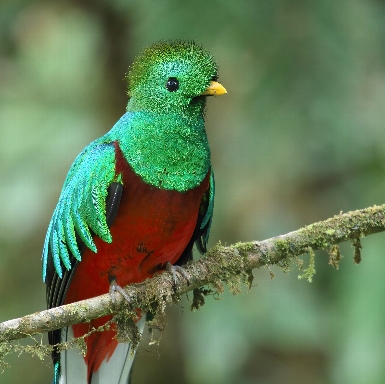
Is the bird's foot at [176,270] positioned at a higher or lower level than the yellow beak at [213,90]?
lower

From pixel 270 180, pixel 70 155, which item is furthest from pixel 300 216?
pixel 70 155

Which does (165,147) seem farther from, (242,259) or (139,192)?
(242,259)

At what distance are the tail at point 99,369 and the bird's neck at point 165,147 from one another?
89cm

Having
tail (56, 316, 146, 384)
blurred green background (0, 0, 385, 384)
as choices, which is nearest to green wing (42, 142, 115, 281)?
tail (56, 316, 146, 384)

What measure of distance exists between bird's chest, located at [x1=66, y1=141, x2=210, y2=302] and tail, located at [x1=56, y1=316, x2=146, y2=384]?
0.38 meters

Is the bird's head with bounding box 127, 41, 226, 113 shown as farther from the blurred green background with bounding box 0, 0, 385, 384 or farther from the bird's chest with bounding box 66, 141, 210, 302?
the blurred green background with bounding box 0, 0, 385, 384

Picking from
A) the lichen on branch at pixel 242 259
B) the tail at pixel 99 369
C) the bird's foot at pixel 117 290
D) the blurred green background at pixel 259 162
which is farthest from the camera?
the blurred green background at pixel 259 162

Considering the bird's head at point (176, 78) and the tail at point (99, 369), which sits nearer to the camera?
the bird's head at point (176, 78)

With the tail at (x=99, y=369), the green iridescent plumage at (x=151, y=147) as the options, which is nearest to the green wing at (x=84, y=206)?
the green iridescent plumage at (x=151, y=147)

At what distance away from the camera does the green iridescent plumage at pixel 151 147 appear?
337cm

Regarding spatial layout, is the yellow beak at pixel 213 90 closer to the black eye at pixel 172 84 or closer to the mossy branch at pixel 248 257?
the black eye at pixel 172 84

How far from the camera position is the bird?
334 cm

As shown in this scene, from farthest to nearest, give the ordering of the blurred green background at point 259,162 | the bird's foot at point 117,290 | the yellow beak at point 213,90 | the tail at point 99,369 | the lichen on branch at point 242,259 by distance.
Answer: the blurred green background at point 259,162
the tail at point 99,369
the yellow beak at point 213,90
the lichen on branch at point 242,259
the bird's foot at point 117,290

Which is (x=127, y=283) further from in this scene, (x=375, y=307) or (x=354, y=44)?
(x=354, y=44)
